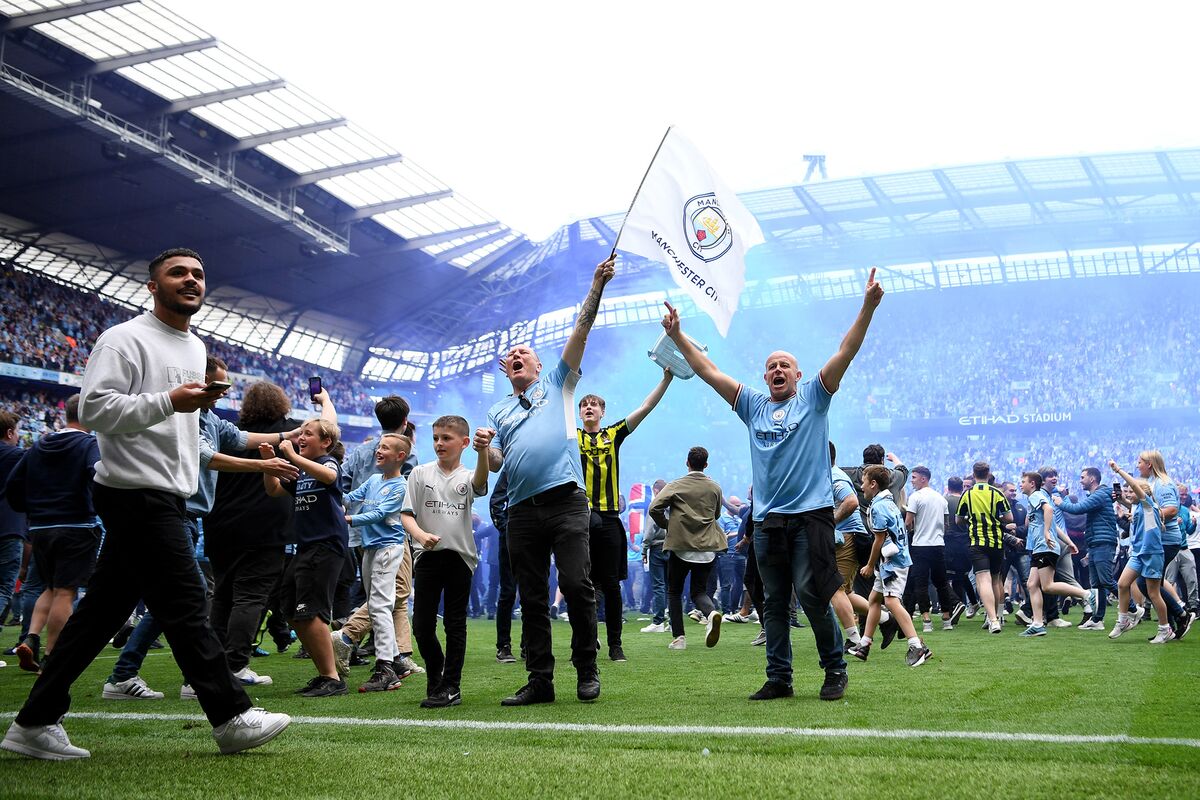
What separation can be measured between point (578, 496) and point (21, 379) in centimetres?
2967

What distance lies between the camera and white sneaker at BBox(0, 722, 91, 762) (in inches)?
147

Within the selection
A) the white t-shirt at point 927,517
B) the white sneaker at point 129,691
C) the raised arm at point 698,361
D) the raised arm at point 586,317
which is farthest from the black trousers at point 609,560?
the white t-shirt at point 927,517

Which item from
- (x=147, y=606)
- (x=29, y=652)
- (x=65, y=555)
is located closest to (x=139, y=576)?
(x=147, y=606)

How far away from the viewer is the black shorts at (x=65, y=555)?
7.27 meters

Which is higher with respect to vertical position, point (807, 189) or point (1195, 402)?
point (807, 189)

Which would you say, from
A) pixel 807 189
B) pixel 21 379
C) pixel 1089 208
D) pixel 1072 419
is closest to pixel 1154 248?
pixel 1089 208

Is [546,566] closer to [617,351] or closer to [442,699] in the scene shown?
[442,699]

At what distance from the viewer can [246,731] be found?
3.77 metres

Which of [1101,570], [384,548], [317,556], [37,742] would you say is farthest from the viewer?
[1101,570]

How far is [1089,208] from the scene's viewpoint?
40500mm

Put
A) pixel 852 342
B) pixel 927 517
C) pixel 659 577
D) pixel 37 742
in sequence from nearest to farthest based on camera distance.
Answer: pixel 37 742
pixel 852 342
pixel 927 517
pixel 659 577

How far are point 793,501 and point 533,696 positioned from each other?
170 cm

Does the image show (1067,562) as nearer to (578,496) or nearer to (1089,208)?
(578,496)

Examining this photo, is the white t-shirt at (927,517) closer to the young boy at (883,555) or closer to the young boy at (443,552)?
the young boy at (883,555)
